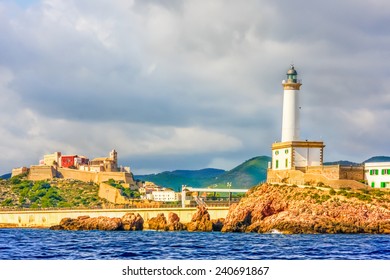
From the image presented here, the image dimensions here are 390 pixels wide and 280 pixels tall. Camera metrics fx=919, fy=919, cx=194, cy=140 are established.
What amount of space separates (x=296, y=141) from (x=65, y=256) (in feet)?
171

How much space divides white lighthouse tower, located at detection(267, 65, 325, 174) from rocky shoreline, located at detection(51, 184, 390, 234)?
3.92 m

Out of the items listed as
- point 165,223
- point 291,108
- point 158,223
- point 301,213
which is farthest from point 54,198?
point 301,213

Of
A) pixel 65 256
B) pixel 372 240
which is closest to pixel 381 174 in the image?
pixel 372 240

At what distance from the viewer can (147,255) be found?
2844 inches

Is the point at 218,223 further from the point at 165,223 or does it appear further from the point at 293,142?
the point at 293,142

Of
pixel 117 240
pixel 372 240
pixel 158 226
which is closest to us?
pixel 372 240

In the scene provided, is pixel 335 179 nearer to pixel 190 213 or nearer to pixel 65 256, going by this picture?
pixel 190 213

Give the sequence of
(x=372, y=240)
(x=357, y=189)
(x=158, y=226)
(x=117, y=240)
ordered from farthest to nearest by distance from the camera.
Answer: (x=158, y=226) < (x=357, y=189) < (x=117, y=240) < (x=372, y=240)

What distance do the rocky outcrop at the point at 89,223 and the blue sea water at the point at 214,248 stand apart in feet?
98.8

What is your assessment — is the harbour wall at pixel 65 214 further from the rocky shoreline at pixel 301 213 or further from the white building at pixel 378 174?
the white building at pixel 378 174

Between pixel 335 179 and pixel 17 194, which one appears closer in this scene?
pixel 335 179

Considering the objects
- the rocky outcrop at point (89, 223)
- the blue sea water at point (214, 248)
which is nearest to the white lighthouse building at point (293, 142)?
the blue sea water at point (214, 248)

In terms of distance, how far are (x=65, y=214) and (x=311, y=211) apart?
52.1 metres

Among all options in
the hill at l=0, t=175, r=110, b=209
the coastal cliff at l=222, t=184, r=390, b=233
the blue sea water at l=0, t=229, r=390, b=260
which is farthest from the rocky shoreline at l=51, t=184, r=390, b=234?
the hill at l=0, t=175, r=110, b=209
